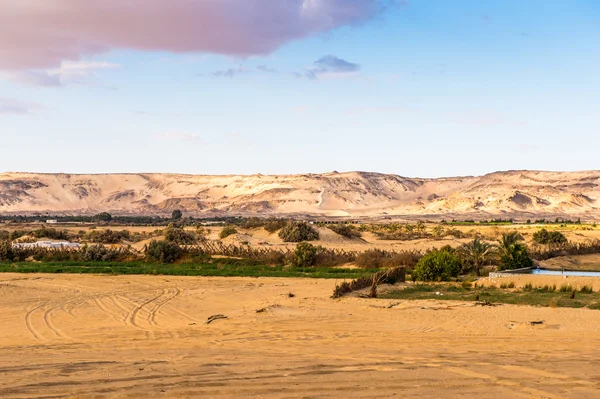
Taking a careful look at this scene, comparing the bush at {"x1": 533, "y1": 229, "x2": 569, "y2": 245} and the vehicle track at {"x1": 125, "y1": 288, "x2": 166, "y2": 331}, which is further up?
the bush at {"x1": 533, "y1": 229, "x2": 569, "y2": 245}

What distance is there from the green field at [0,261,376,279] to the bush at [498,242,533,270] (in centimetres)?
702

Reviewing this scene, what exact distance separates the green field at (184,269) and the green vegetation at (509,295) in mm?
8007

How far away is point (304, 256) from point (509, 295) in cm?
1764

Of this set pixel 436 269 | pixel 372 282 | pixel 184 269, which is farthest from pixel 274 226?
pixel 372 282

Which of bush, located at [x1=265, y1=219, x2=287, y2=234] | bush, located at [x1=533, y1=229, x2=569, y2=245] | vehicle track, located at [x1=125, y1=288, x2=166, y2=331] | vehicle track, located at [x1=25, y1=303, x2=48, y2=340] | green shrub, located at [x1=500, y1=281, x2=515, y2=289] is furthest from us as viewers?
bush, located at [x1=265, y1=219, x2=287, y2=234]

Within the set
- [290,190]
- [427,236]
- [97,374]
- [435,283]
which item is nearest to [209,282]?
[435,283]

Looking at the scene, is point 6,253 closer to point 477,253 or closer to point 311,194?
point 477,253

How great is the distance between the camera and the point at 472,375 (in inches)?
436

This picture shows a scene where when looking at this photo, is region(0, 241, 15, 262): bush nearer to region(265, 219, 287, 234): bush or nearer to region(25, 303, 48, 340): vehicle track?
region(25, 303, 48, 340): vehicle track

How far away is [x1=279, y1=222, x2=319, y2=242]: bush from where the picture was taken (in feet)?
192

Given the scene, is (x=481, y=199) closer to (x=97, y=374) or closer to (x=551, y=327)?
(x=551, y=327)

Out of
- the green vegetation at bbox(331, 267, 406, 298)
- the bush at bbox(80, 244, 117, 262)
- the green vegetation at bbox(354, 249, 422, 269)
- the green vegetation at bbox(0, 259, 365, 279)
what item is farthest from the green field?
the green vegetation at bbox(331, 267, 406, 298)

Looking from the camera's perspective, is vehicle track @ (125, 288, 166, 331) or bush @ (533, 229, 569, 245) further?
bush @ (533, 229, 569, 245)

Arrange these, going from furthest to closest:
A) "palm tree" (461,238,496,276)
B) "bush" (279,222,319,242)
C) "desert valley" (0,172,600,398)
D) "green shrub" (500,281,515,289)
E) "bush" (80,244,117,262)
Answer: "bush" (279,222,319,242) → "bush" (80,244,117,262) → "palm tree" (461,238,496,276) → "green shrub" (500,281,515,289) → "desert valley" (0,172,600,398)
